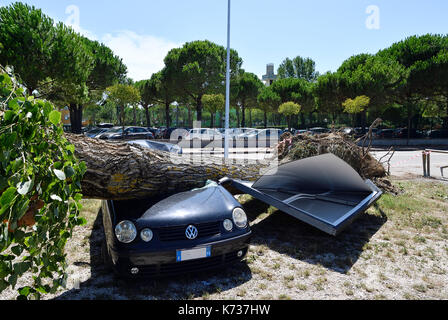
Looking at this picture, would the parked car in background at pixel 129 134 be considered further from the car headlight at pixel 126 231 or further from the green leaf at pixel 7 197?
the green leaf at pixel 7 197

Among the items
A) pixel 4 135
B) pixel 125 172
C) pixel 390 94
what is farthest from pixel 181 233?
pixel 390 94

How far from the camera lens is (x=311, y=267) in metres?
3.53

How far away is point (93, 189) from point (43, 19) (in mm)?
18573

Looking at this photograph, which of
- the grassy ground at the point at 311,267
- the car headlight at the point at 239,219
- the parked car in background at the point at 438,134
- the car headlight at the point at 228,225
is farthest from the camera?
the parked car in background at the point at 438,134

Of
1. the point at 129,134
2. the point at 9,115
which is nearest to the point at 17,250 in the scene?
the point at 9,115

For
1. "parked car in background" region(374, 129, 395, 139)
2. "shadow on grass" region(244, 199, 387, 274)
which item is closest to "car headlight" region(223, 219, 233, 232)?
"shadow on grass" region(244, 199, 387, 274)

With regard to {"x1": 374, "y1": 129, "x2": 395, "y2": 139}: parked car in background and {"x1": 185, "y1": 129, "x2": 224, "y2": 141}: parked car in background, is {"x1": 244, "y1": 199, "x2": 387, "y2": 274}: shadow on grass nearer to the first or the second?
{"x1": 185, "y1": 129, "x2": 224, "y2": 141}: parked car in background

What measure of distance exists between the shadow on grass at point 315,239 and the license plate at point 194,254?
139cm

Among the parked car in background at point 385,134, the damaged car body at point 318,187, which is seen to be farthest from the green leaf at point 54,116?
the parked car in background at point 385,134

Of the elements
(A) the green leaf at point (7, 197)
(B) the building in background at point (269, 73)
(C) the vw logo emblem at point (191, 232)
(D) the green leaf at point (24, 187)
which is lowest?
(C) the vw logo emblem at point (191, 232)

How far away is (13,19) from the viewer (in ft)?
53.8

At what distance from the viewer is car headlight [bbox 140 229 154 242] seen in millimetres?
2920

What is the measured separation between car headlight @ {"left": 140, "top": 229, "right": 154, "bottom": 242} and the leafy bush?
1.33 meters

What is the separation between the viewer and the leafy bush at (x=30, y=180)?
43.6 inches
